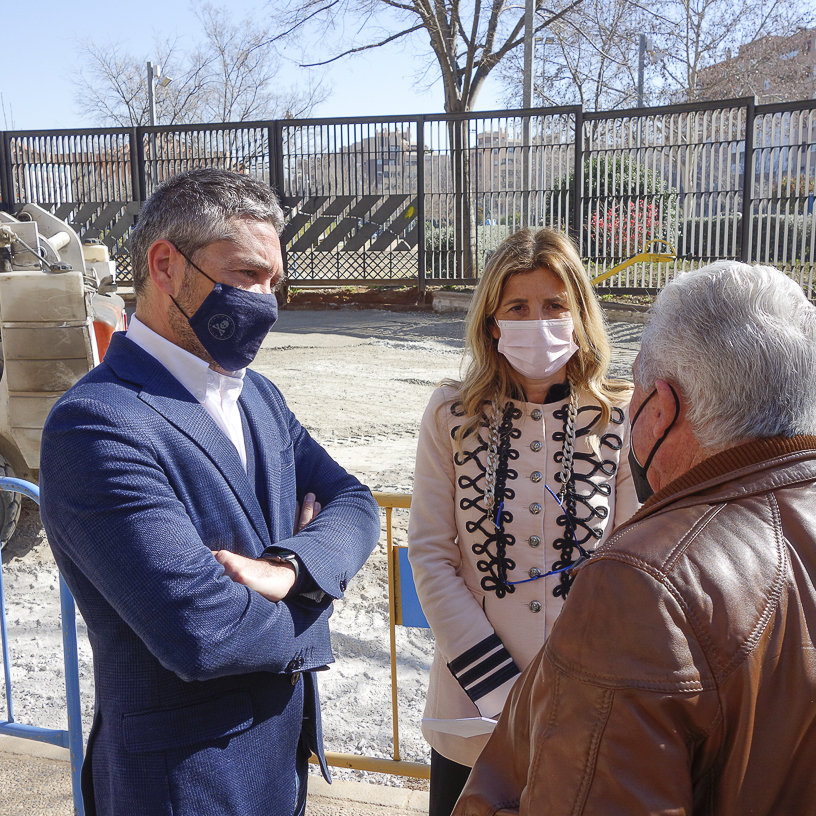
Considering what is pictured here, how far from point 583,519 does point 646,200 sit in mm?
13386

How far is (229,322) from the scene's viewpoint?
6.13 ft

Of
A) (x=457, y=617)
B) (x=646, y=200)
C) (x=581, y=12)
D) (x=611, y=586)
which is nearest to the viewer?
(x=611, y=586)

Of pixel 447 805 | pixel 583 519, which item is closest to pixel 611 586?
pixel 583 519

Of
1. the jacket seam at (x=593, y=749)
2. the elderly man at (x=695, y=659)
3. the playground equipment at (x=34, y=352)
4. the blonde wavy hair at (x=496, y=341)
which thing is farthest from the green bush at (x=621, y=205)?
the jacket seam at (x=593, y=749)

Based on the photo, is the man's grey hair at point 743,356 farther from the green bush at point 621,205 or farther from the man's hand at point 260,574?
the green bush at point 621,205

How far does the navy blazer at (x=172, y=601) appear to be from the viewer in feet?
4.99

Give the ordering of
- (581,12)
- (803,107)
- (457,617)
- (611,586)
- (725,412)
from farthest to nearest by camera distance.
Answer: (581,12), (803,107), (457,617), (725,412), (611,586)

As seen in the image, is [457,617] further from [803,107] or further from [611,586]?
[803,107]

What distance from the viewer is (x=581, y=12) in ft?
78.9

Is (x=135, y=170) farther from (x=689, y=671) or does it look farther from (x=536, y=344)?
(x=689, y=671)

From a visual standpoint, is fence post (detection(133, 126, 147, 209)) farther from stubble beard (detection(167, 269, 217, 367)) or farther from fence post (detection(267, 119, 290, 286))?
stubble beard (detection(167, 269, 217, 367))

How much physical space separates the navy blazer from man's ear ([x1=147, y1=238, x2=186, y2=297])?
157 mm

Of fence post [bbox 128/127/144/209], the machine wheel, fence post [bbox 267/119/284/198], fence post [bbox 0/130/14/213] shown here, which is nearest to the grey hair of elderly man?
the machine wheel

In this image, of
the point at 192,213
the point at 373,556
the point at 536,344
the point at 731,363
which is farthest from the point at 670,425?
the point at 373,556
